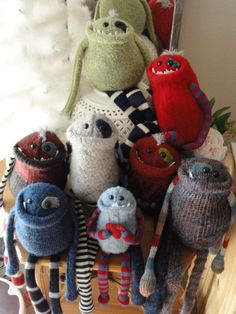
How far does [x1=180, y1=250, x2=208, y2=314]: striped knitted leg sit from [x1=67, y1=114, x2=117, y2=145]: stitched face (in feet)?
0.89

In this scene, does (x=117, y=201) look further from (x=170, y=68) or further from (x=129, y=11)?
(x=129, y=11)

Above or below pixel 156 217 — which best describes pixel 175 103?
above

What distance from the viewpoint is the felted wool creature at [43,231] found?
0.48 metres

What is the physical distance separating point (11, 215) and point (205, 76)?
715 millimetres

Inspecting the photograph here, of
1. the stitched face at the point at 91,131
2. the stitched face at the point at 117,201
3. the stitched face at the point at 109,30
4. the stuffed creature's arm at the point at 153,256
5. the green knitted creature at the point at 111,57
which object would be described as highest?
the stitched face at the point at 109,30

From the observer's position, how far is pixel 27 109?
648 mm

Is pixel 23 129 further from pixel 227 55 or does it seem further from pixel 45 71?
pixel 227 55

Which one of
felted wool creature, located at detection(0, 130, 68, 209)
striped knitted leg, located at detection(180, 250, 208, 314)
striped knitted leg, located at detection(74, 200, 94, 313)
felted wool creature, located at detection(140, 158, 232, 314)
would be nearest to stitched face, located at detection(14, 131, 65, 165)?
felted wool creature, located at detection(0, 130, 68, 209)

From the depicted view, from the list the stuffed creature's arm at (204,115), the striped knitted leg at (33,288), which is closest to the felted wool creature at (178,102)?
the stuffed creature's arm at (204,115)

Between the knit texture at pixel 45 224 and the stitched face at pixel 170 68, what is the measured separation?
276 millimetres

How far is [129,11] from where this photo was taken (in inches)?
27.4

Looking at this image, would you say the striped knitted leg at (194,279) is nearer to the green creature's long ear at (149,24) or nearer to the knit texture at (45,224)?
the knit texture at (45,224)

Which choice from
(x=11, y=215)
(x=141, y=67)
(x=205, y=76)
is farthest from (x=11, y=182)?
(x=205, y=76)

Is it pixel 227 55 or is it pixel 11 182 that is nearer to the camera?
pixel 11 182
